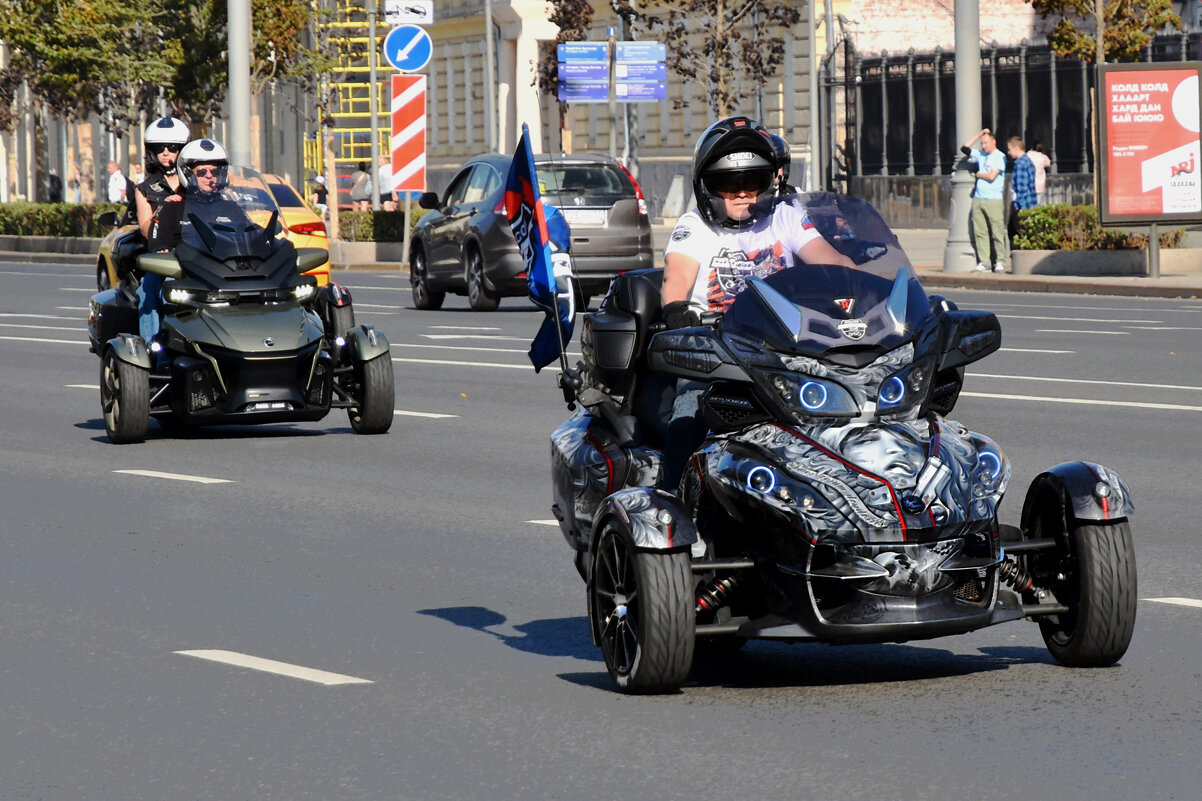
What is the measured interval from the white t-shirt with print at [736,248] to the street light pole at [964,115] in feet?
76.7

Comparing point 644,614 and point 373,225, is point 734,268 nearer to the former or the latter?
point 644,614

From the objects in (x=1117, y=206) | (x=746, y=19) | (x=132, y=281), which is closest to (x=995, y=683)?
(x=132, y=281)

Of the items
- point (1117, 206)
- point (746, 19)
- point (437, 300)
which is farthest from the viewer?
point (746, 19)

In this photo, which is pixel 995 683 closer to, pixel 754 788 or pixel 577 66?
pixel 754 788

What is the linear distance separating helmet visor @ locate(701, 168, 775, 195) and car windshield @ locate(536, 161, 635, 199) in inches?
745

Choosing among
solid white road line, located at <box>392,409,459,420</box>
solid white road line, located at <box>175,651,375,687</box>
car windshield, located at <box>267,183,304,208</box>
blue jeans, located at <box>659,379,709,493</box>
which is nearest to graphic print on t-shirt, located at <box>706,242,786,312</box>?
blue jeans, located at <box>659,379,709,493</box>

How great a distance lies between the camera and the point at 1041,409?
15.0 meters

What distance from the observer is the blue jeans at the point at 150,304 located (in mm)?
13453

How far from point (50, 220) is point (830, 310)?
40.9 meters

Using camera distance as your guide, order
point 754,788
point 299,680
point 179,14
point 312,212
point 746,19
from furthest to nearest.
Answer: point 746,19
point 179,14
point 312,212
point 299,680
point 754,788

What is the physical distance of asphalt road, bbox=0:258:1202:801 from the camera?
5.77 m

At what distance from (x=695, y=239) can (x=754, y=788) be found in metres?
2.32

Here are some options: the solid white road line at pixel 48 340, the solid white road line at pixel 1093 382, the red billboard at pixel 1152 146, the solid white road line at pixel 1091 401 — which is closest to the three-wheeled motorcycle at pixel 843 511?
the solid white road line at pixel 1091 401

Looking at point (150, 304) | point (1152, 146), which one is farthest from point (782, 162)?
point (1152, 146)
